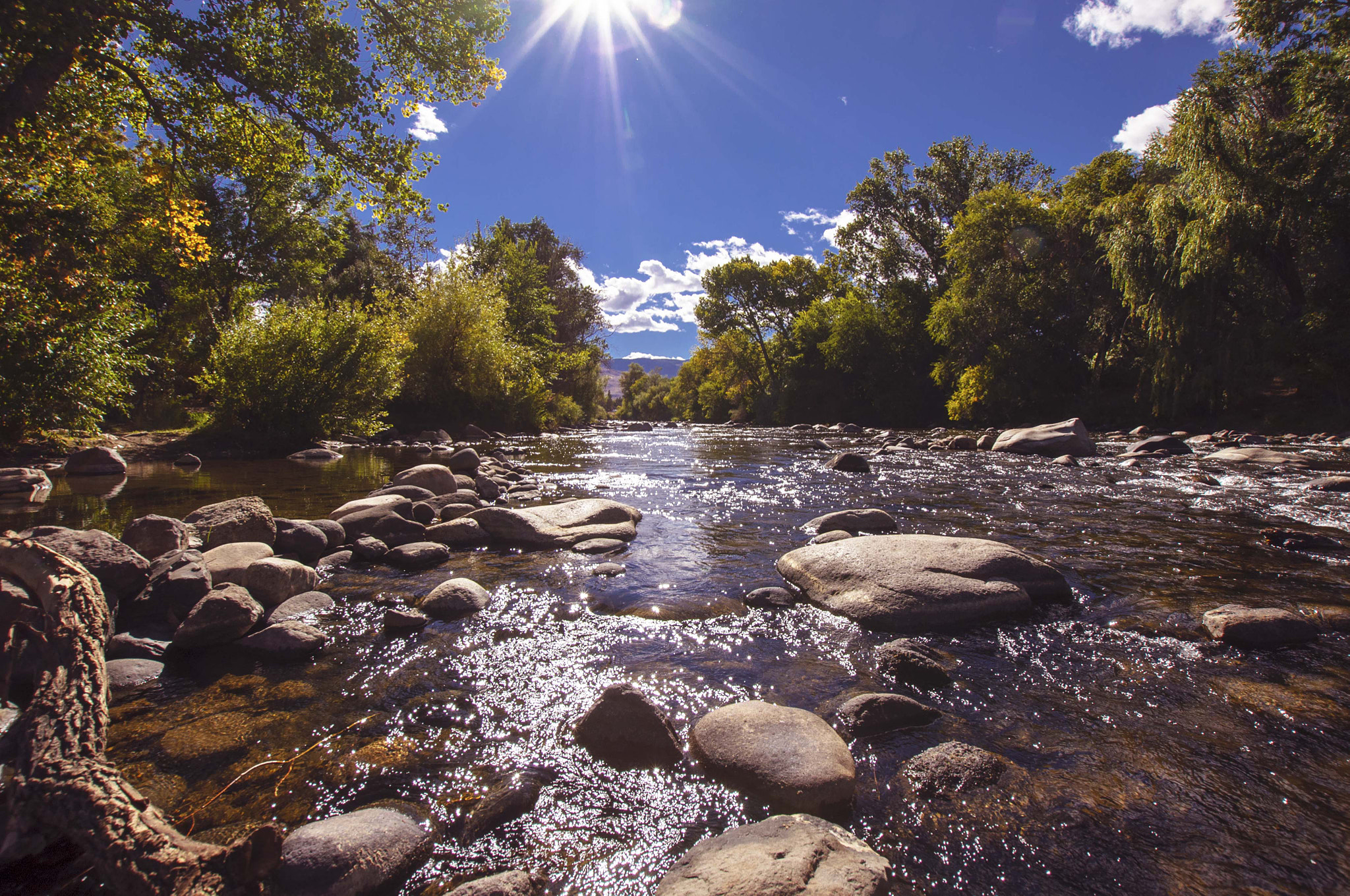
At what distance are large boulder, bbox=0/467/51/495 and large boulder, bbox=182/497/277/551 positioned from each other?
5426mm

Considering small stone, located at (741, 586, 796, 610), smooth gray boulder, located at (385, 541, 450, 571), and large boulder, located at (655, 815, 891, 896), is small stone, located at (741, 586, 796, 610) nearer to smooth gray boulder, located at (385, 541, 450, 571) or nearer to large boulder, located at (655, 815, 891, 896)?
large boulder, located at (655, 815, 891, 896)

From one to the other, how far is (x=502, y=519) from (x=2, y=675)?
4.34m

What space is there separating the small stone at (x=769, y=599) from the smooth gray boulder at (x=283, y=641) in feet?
11.1

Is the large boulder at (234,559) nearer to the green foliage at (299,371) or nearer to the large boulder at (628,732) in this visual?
the large boulder at (628,732)

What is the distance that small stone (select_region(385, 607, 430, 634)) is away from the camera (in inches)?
164

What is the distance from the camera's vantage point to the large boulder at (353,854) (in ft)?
6.19

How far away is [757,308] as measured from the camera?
54.5 metres

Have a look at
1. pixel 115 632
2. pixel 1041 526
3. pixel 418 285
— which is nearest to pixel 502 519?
pixel 115 632

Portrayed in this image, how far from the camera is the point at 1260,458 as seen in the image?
13.8 m

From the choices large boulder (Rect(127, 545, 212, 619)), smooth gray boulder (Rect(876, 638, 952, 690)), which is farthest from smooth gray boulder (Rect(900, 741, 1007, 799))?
large boulder (Rect(127, 545, 212, 619))

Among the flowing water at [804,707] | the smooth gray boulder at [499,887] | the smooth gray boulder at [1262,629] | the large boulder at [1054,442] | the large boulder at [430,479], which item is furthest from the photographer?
the large boulder at [1054,442]

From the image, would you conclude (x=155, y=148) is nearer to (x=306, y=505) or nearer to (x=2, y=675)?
(x=306, y=505)

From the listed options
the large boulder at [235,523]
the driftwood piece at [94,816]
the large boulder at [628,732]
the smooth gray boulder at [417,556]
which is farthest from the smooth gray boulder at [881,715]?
the large boulder at [235,523]

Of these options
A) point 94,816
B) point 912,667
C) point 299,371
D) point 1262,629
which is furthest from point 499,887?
point 299,371
